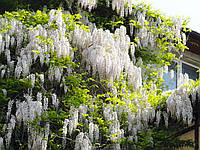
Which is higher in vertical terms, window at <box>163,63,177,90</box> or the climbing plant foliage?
window at <box>163,63,177,90</box>

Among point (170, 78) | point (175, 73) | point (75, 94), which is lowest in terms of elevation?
point (75, 94)

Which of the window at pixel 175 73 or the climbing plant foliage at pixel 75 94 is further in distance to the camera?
the window at pixel 175 73

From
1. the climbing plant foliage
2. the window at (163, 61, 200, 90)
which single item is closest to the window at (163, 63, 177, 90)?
the window at (163, 61, 200, 90)

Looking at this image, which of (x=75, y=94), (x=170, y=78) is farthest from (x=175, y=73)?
(x=75, y=94)

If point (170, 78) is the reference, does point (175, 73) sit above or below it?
above

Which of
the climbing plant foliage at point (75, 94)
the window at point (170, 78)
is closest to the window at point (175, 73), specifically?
the window at point (170, 78)

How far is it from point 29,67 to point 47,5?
258 centimetres

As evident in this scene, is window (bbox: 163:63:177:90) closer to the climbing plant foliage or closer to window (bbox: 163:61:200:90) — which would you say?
window (bbox: 163:61:200:90)

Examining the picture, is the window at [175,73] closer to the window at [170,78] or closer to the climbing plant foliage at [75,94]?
the window at [170,78]

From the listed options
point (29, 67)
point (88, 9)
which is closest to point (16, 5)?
point (88, 9)

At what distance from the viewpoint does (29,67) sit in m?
6.76

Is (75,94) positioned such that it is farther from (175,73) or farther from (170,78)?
(175,73)

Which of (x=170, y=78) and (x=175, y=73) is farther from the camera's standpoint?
(x=175, y=73)

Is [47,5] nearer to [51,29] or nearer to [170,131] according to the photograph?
[51,29]
